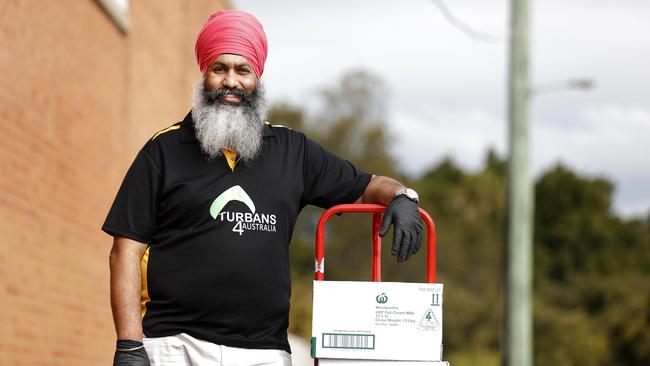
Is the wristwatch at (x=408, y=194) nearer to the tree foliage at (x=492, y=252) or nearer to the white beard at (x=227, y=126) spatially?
the white beard at (x=227, y=126)

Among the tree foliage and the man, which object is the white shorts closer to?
the man

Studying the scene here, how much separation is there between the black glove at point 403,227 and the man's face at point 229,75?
2.27 feet

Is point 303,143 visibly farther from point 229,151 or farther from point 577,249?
point 577,249

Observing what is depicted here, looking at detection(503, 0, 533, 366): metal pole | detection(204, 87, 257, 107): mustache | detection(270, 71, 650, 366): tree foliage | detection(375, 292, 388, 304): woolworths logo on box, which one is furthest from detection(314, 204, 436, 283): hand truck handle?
detection(270, 71, 650, 366): tree foliage

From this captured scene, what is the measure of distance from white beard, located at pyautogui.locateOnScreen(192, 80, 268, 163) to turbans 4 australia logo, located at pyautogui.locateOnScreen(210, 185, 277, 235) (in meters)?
0.16

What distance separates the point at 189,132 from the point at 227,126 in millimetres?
163

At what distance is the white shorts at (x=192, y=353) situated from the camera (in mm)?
3732

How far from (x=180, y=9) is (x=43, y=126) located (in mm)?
5256

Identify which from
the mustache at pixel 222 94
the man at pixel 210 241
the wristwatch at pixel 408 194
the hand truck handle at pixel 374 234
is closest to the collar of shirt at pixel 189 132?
the man at pixel 210 241

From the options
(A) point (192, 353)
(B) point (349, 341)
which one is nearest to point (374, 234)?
(B) point (349, 341)

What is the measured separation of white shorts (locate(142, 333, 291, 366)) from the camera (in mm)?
3732

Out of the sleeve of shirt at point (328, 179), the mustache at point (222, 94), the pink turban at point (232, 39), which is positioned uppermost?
the pink turban at point (232, 39)

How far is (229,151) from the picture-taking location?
3.93 m

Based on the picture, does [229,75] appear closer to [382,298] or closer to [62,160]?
[382,298]
